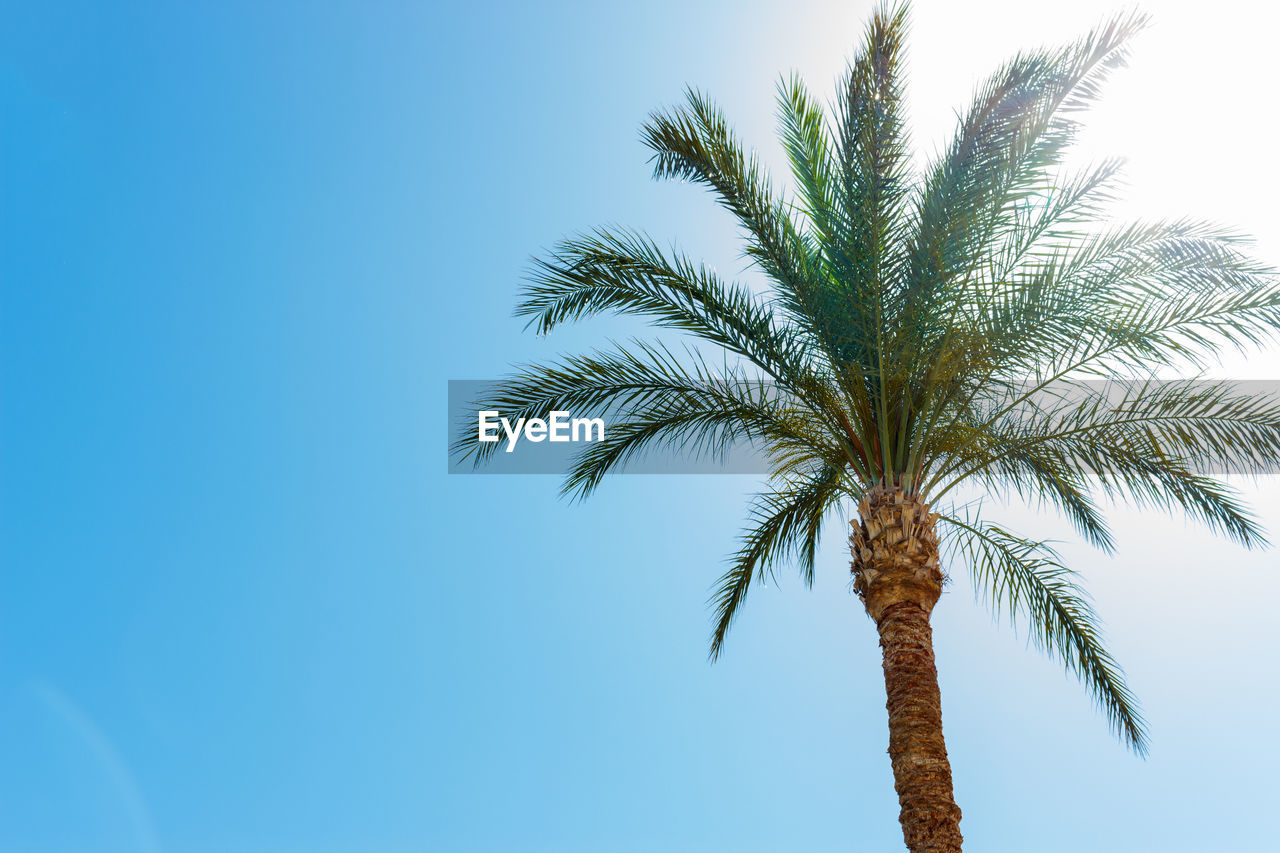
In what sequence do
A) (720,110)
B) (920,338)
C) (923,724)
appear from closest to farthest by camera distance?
(923,724) < (920,338) < (720,110)

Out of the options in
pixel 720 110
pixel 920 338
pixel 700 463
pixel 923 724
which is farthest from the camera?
pixel 700 463

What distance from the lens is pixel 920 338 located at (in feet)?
30.6

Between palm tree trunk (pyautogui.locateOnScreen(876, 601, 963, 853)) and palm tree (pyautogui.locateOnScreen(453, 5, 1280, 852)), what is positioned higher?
palm tree (pyautogui.locateOnScreen(453, 5, 1280, 852))

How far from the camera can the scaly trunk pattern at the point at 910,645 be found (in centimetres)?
829

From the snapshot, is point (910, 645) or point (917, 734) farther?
point (910, 645)

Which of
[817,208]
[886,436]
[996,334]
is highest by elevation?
[817,208]

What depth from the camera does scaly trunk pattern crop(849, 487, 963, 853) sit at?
27.2ft

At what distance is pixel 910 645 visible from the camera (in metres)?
9.05

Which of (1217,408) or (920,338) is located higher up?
(920,338)

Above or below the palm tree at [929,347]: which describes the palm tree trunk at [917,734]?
below

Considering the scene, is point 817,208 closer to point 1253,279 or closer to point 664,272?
point 664,272

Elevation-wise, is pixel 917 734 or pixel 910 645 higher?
pixel 910 645

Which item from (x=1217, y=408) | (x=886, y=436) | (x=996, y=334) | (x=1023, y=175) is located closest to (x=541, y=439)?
(x=886, y=436)

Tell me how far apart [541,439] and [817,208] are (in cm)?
349
